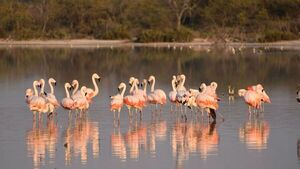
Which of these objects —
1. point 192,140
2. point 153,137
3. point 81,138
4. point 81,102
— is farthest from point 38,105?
point 192,140

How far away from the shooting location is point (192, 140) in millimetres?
15891

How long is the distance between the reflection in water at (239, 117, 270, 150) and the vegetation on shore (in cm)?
4349

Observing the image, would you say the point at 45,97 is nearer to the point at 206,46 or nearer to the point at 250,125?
the point at 250,125

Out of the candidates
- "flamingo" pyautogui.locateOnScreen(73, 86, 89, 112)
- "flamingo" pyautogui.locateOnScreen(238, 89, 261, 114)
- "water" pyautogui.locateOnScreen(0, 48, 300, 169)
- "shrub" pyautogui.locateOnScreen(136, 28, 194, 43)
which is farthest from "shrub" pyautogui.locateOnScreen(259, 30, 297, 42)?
"flamingo" pyautogui.locateOnScreen(73, 86, 89, 112)

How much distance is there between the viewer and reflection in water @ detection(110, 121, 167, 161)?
1459 cm

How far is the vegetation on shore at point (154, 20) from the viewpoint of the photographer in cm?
6506

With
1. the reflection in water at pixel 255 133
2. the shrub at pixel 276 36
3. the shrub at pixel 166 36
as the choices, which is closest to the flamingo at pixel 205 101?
the reflection in water at pixel 255 133

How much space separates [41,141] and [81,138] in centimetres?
79

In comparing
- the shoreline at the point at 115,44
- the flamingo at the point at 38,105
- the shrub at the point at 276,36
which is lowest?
the flamingo at the point at 38,105

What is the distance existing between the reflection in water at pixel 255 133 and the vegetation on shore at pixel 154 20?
143 ft

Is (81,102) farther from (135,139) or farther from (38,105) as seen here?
(135,139)

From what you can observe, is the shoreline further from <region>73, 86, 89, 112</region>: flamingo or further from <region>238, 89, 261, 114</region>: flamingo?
<region>73, 86, 89, 112</region>: flamingo

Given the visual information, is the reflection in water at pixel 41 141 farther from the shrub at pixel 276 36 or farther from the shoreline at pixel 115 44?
the shrub at pixel 276 36

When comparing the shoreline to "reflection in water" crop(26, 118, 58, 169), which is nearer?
"reflection in water" crop(26, 118, 58, 169)
